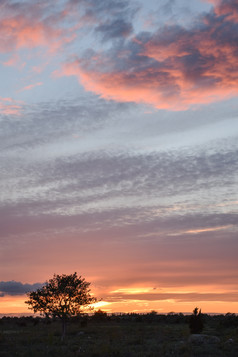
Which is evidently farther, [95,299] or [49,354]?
[95,299]

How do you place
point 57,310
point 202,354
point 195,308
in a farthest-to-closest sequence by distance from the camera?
1. point 195,308
2. point 57,310
3. point 202,354

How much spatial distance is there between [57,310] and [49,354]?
1323 cm

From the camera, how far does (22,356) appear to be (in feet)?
102

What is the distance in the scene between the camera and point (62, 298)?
1779 inches

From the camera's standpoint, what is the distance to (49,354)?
103 ft

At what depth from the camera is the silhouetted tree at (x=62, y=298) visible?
44.7m

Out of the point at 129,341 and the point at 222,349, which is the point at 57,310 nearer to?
the point at 129,341

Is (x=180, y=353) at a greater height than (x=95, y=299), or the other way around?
(x=95, y=299)

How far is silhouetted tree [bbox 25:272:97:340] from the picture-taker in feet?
147

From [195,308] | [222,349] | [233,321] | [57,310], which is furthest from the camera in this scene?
[233,321]

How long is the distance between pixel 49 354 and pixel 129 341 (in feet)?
38.1

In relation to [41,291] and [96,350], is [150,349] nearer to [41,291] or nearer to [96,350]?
[96,350]

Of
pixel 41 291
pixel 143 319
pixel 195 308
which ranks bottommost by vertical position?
pixel 143 319

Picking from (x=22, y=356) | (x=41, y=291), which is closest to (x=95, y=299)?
(x=41, y=291)
